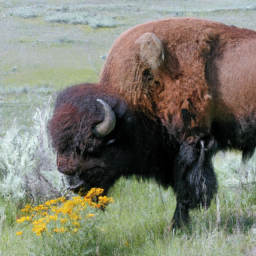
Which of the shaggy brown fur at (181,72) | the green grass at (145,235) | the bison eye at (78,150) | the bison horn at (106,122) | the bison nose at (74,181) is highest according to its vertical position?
the shaggy brown fur at (181,72)

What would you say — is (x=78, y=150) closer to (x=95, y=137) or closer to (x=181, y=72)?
(x=95, y=137)

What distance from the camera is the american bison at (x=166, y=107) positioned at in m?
3.80

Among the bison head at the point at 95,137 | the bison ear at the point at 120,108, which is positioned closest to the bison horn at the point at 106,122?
the bison head at the point at 95,137

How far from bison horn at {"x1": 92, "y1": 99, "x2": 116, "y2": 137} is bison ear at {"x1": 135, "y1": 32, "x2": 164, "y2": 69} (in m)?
0.56

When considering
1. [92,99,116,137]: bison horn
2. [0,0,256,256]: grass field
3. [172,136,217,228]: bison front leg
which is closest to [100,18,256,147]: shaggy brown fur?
[172,136,217,228]: bison front leg

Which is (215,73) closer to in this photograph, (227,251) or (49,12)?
(227,251)

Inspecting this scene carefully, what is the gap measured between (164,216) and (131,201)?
0.64m

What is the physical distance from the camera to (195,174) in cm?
402

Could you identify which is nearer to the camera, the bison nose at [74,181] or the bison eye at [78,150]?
the bison eye at [78,150]

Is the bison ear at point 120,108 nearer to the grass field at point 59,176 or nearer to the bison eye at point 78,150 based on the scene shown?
the bison eye at point 78,150

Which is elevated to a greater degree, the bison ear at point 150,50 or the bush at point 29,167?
the bison ear at point 150,50

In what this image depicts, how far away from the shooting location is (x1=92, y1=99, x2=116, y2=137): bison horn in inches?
148

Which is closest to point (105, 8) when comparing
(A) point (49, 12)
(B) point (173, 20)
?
(A) point (49, 12)

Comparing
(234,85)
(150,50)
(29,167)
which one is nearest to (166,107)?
(150,50)
